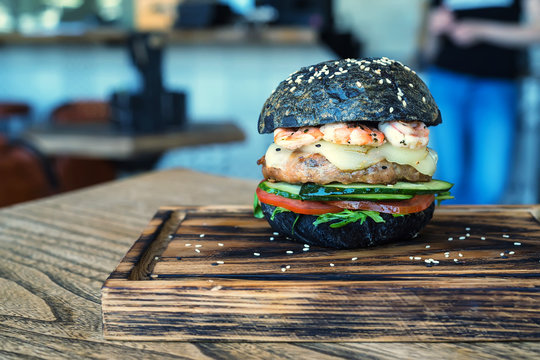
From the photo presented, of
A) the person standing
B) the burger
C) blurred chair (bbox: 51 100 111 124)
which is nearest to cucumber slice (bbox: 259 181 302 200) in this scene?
the burger

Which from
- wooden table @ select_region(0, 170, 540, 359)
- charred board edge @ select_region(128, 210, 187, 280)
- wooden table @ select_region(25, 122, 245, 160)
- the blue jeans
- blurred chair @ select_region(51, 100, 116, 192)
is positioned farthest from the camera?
blurred chair @ select_region(51, 100, 116, 192)

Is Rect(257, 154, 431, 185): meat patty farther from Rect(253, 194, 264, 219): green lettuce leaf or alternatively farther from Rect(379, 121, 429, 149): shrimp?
Rect(253, 194, 264, 219): green lettuce leaf

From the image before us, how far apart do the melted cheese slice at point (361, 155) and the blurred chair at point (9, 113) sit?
5413mm

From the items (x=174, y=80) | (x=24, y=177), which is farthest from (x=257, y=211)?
(x=174, y=80)

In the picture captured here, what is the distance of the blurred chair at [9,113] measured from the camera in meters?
5.77

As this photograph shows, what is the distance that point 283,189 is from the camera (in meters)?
1.27

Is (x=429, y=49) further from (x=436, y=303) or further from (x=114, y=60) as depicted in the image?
(x=114, y=60)

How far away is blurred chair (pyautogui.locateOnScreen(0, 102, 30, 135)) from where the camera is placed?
577 centimetres

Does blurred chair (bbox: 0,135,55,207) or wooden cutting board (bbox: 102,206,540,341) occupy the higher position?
wooden cutting board (bbox: 102,206,540,341)

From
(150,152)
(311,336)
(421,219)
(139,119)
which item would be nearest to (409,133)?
(421,219)

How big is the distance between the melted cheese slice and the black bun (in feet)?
0.25

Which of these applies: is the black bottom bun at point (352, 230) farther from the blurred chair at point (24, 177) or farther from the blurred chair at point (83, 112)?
the blurred chair at point (83, 112)

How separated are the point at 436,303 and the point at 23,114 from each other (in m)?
6.13

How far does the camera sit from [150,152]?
9.70 ft
